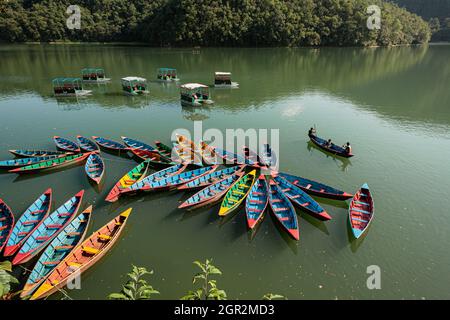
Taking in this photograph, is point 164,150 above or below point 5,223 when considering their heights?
above

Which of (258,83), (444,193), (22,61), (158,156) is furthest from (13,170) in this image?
(22,61)

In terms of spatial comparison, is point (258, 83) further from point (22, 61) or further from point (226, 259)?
point (22, 61)

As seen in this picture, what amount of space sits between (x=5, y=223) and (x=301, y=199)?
19518mm

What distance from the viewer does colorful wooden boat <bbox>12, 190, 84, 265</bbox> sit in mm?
16109

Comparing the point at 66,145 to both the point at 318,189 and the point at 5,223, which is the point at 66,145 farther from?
the point at 318,189

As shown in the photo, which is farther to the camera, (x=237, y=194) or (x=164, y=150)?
(x=164, y=150)

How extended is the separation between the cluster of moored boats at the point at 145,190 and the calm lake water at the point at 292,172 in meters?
0.82

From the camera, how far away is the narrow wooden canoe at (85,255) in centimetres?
1402

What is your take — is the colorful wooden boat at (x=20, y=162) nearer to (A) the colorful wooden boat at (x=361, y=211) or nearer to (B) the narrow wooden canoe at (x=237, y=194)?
(B) the narrow wooden canoe at (x=237, y=194)

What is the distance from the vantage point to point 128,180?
23234mm

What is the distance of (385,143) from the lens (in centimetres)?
3170

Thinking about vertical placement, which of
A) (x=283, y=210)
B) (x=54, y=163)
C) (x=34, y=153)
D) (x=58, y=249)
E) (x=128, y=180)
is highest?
(x=34, y=153)

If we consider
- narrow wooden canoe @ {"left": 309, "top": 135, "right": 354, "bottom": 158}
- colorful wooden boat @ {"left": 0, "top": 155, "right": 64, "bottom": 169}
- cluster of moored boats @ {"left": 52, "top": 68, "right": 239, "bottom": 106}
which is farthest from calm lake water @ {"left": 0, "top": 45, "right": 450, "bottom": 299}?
cluster of moored boats @ {"left": 52, "top": 68, "right": 239, "bottom": 106}

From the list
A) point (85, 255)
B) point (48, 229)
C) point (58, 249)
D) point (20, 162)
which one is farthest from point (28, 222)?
point (20, 162)
